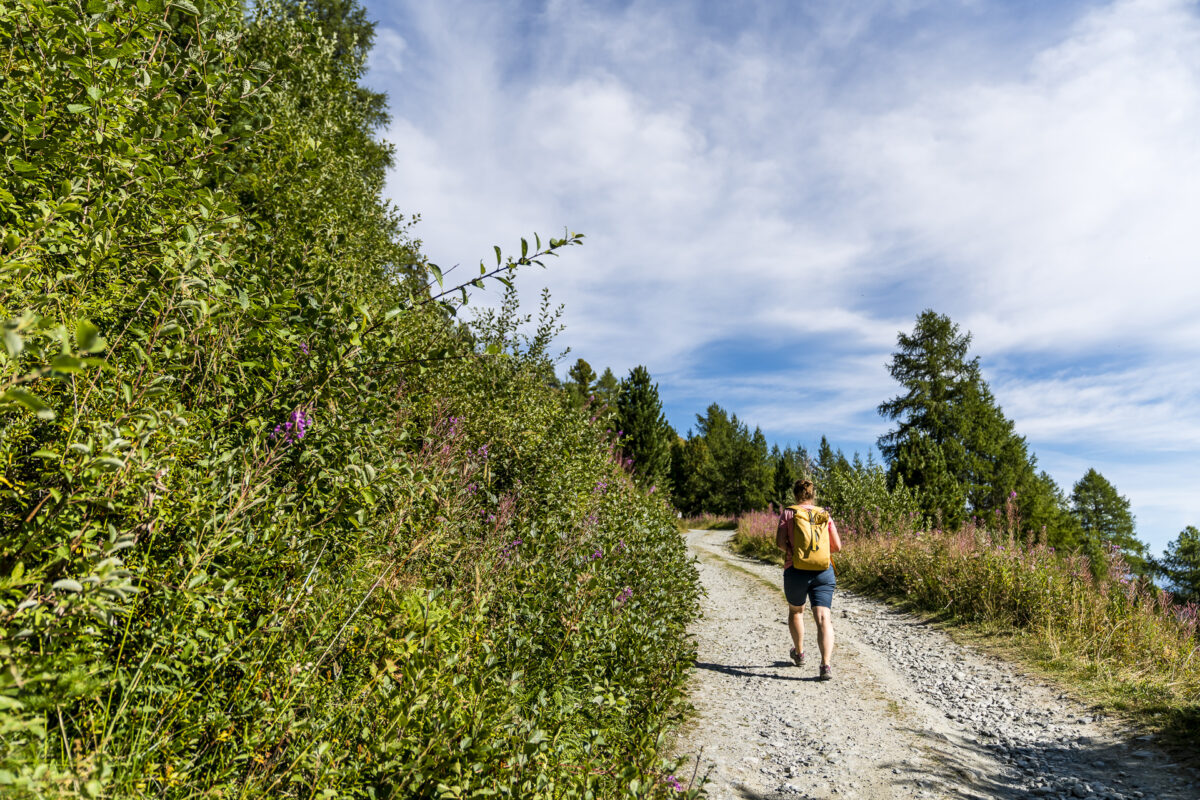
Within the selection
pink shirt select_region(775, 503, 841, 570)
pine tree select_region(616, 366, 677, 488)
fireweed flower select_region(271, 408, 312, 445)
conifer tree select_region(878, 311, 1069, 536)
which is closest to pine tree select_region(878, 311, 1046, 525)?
conifer tree select_region(878, 311, 1069, 536)

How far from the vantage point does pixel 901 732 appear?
16.1 ft

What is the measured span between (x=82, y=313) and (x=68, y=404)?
364 millimetres

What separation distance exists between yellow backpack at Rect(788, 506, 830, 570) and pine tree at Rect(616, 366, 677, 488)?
17.4 metres

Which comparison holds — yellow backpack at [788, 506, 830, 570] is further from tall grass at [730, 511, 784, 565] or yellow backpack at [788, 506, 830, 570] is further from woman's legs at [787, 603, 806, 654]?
tall grass at [730, 511, 784, 565]

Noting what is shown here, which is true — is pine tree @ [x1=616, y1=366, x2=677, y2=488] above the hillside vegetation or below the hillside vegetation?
above

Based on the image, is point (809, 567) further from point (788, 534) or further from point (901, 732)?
point (901, 732)

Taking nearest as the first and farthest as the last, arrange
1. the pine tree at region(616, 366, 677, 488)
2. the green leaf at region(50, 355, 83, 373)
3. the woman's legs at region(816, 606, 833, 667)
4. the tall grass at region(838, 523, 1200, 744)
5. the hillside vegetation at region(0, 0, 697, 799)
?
the green leaf at region(50, 355, 83, 373) < the hillside vegetation at region(0, 0, 697, 799) < the tall grass at region(838, 523, 1200, 744) < the woman's legs at region(816, 606, 833, 667) < the pine tree at region(616, 366, 677, 488)

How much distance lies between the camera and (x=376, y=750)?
210 centimetres

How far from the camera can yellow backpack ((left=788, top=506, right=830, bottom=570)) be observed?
6250mm

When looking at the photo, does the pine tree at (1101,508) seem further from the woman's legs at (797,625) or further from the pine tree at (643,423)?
the woman's legs at (797,625)

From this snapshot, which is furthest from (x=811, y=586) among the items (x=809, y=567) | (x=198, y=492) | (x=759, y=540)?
(x=759, y=540)

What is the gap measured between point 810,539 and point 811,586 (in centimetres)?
54

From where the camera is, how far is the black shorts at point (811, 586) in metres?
6.25

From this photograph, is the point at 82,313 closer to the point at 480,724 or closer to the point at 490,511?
the point at 480,724
